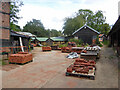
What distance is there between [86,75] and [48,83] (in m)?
1.78

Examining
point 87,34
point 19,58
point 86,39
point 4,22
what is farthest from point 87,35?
point 19,58

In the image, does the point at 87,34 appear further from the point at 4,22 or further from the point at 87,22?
the point at 87,22

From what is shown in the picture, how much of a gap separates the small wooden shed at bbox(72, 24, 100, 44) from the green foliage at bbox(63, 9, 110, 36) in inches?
521

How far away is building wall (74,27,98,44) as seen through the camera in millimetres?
23906

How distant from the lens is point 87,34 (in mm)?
24094

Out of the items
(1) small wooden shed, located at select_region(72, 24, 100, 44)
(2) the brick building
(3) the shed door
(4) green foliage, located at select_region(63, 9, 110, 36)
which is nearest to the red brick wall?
(2) the brick building

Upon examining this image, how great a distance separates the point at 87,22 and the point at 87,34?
67.9 feet

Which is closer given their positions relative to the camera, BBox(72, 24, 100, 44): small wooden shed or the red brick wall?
the red brick wall

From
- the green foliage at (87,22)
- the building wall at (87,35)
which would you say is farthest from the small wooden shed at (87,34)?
the green foliage at (87,22)

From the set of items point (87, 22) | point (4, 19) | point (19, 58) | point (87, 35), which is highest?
point (87, 22)

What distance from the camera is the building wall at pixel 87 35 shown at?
23.9m

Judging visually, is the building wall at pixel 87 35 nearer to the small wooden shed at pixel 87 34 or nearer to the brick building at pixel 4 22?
the small wooden shed at pixel 87 34

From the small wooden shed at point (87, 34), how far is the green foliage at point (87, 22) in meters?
13.2

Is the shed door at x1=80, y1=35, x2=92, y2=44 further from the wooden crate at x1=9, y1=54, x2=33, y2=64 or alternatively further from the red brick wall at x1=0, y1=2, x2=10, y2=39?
the wooden crate at x1=9, y1=54, x2=33, y2=64
